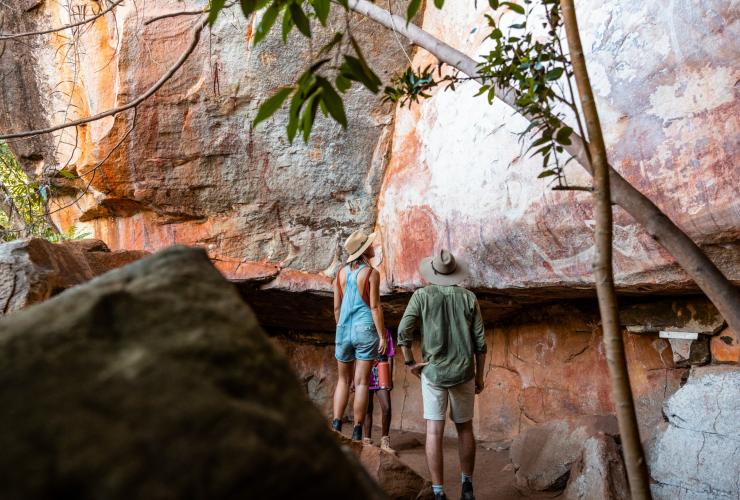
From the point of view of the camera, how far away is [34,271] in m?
3.77

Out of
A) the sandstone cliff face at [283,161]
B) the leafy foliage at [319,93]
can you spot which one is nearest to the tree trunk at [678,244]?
the leafy foliage at [319,93]

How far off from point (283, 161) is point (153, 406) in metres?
5.80

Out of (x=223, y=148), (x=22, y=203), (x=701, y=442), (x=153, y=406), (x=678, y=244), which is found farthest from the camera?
(x=223, y=148)

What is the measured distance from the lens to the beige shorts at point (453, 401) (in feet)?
12.6

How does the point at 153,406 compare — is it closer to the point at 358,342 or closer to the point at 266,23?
the point at 266,23

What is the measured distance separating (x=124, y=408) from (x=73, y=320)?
0.22 m

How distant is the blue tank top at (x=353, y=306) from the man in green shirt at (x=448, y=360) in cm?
65

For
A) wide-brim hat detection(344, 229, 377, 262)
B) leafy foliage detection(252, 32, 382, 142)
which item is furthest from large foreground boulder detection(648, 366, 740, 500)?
leafy foliage detection(252, 32, 382, 142)

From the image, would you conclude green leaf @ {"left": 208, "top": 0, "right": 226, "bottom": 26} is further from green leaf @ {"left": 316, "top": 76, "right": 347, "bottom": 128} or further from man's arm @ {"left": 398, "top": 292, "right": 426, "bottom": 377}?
man's arm @ {"left": 398, "top": 292, "right": 426, "bottom": 377}

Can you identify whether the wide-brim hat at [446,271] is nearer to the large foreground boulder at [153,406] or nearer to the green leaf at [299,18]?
the green leaf at [299,18]

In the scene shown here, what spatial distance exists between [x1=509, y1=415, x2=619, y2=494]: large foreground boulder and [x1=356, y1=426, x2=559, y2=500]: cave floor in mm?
90

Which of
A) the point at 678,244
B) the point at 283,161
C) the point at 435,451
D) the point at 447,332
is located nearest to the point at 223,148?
the point at 283,161

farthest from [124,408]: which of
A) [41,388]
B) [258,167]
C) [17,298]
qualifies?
[258,167]

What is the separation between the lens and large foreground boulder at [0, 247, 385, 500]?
2.64ft
